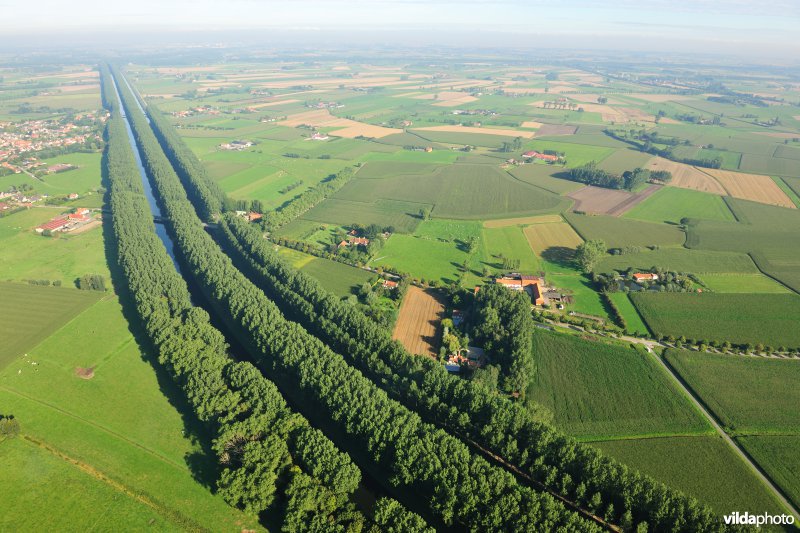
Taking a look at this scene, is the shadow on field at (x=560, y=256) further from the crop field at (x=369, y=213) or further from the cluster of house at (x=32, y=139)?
the cluster of house at (x=32, y=139)

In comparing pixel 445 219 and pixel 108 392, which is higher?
pixel 445 219

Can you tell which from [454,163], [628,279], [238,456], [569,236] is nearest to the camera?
[238,456]

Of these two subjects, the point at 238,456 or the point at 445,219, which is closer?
the point at 238,456

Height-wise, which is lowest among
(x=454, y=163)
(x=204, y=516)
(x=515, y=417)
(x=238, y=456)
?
(x=204, y=516)

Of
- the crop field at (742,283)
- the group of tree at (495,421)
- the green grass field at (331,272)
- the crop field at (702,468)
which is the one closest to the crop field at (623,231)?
the crop field at (742,283)

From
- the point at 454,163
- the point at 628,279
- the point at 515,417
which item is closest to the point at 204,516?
the point at 515,417

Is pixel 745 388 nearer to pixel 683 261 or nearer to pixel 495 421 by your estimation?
pixel 495 421

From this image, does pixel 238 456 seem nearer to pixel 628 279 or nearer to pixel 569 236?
pixel 628 279
